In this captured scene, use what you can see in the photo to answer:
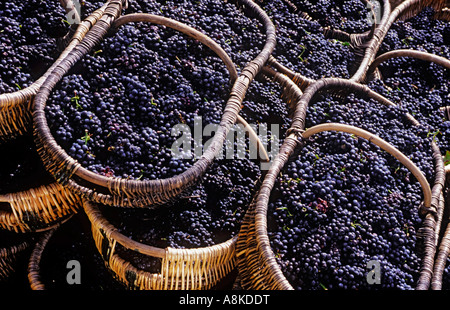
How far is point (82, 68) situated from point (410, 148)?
4.05ft

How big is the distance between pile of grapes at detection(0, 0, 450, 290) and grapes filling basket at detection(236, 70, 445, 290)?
30mm

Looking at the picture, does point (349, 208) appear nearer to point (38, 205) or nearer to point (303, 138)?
point (303, 138)

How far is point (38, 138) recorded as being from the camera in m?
1.23

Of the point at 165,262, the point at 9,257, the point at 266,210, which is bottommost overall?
the point at 9,257

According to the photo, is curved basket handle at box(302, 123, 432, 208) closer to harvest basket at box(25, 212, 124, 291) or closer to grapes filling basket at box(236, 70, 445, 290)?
grapes filling basket at box(236, 70, 445, 290)

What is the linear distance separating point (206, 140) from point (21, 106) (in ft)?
1.99

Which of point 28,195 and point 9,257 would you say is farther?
point 9,257

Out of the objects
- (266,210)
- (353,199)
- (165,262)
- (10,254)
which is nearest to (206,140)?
(266,210)

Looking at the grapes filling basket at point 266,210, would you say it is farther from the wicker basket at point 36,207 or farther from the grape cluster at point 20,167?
the grape cluster at point 20,167

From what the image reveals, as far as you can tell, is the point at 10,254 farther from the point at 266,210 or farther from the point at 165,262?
the point at 266,210

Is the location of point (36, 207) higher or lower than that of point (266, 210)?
lower

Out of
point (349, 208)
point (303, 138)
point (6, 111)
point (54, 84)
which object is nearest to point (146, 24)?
point (54, 84)

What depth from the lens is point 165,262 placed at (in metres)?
1.21
